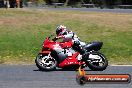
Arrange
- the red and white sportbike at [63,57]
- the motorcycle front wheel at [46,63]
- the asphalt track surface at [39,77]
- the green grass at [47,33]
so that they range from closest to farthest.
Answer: the asphalt track surface at [39,77], the red and white sportbike at [63,57], the motorcycle front wheel at [46,63], the green grass at [47,33]

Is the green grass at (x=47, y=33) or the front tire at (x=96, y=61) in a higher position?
the front tire at (x=96, y=61)

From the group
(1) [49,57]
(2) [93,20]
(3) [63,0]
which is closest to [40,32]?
(2) [93,20]

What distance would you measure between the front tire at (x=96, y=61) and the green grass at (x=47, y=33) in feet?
10.0

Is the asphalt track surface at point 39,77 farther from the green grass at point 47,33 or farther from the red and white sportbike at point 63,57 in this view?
the green grass at point 47,33

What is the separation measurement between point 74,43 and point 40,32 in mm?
11219

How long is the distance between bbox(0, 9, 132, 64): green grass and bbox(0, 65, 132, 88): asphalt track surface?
82.3 inches

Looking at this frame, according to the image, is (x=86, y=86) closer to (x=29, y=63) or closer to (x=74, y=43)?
(x=74, y=43)

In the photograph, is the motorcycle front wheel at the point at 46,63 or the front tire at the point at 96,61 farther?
the motorcycle front wheel at the point at 46,63

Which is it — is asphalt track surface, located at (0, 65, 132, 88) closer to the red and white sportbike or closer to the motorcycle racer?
the red and white sportbike

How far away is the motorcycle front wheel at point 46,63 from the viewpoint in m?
14.5

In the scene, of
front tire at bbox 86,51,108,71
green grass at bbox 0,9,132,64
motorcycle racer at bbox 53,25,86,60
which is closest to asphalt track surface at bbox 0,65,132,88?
front tire at bbox 86,51,108,71

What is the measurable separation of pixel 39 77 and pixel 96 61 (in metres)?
1.95

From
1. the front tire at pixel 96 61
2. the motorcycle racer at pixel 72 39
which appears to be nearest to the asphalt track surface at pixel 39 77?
the front tire at pixel 96 61

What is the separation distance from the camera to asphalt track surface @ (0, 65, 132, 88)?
1175cm
